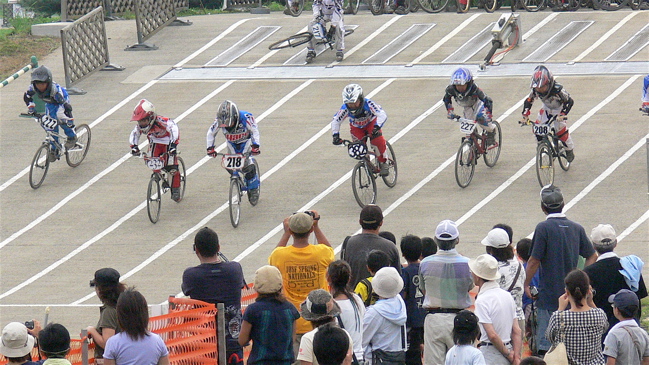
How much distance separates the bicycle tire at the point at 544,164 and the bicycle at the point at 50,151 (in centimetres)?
806

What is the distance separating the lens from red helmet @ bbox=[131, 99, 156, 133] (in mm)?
16984

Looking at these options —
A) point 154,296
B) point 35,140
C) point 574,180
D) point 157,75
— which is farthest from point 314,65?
point 154,296

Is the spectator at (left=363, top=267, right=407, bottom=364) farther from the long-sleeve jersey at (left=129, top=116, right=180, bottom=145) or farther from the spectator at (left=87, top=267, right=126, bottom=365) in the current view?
the long-sleeve jersey at (left=129, top=116, right=180, bottom=145)

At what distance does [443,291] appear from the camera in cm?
818

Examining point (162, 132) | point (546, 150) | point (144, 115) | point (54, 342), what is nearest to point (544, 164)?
point (546, 150)

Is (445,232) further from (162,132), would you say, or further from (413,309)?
(162,132)

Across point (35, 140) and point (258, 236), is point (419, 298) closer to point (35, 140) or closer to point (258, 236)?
point (258, 236)

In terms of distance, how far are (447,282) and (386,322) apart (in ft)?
2.12

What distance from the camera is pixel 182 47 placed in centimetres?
2662

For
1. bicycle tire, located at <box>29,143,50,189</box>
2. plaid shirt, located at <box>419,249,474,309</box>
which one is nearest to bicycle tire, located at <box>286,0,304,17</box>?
bicycle tire, located at <box>29,143,50,189</box>

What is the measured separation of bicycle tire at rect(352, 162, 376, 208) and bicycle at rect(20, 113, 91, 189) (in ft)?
17.9

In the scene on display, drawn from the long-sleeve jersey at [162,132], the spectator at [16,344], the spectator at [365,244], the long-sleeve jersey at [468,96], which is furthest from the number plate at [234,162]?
the spectator at [16,344]

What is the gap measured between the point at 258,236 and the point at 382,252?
27.2 ft

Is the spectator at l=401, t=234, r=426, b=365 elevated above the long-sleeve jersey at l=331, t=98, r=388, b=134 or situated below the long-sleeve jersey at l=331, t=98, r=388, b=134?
above
